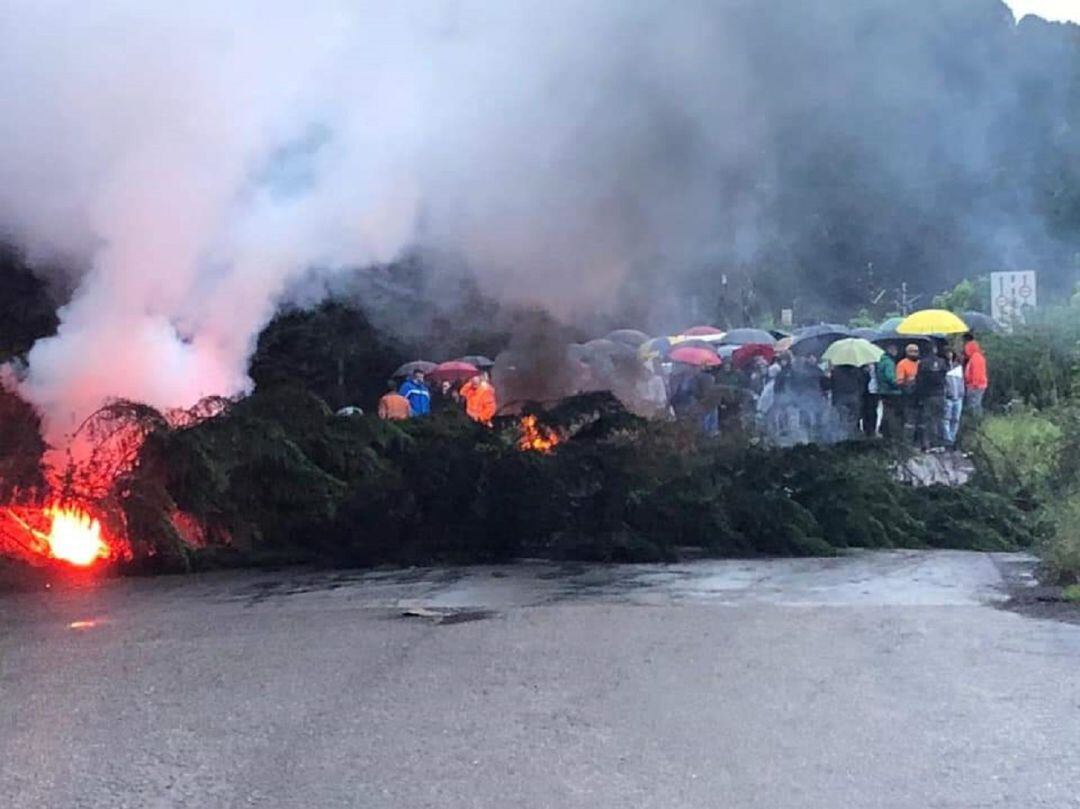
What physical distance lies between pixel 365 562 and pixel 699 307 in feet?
40.1

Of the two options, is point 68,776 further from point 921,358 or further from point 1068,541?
point 921,358

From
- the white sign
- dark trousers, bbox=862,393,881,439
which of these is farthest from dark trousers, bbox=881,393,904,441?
the white sign

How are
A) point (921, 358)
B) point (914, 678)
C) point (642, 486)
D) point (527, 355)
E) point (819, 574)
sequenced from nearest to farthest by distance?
1. point (914, 678)
2. point (819, 574)
3. point (642, 486)
4. point (527, 355)
5. point (921, 358)

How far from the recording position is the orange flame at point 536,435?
10922 mm

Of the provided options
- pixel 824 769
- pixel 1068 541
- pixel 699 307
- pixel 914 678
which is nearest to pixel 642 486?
pixel 1068 541

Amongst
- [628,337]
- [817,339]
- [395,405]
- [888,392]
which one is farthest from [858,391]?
[395,405]

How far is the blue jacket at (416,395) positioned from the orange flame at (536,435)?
4277 millimetres

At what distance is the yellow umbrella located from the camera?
62.8 ft

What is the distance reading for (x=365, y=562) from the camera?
10.6 m

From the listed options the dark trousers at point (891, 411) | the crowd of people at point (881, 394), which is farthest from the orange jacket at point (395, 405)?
the dark trousers at point (891, 411)

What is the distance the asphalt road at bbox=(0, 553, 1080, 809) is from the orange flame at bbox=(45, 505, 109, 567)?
914 millimetres

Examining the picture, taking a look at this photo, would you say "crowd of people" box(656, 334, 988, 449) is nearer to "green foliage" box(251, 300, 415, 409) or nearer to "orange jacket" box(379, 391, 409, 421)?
"orange jacket" box(379, 391, 409, 421)

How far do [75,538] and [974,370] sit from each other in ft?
39.2

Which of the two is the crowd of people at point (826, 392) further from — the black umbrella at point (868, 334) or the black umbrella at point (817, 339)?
the black umbrella at point (868, 334)
